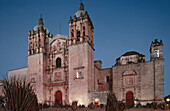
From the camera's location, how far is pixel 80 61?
20.8 metres

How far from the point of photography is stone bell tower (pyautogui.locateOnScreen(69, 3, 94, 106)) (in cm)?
1972

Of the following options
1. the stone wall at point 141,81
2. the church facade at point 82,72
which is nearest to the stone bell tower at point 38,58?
the church facade at point 82,72

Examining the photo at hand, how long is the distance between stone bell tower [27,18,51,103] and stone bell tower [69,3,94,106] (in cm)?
561

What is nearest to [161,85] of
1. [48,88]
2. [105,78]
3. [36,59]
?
[105,78]

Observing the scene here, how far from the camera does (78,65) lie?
68.1ft

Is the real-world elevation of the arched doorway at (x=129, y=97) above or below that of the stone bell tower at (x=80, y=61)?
below

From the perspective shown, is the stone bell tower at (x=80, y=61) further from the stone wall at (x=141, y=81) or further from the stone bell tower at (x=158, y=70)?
the stone bell tower at (x=158, y=70)

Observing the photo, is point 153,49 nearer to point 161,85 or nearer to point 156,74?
point 156,74

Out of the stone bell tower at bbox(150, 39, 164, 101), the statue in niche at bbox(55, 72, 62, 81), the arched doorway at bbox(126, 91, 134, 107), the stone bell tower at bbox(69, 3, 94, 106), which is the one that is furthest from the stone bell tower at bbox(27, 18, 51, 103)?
the stone bell tower at bbox(150, 39, 164, 101)

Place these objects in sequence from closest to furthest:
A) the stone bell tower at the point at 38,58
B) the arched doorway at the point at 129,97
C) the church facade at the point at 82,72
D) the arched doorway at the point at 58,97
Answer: the church facade at the point at 82,72, the arched doorway at the point at 129,97, the arched doorway at the point at 58,97, the stone bell tower at the point at 38,58

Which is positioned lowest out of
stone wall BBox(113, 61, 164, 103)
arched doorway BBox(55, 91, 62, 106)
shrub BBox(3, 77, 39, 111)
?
arched doorway BBox(55, 91, 62, 106)

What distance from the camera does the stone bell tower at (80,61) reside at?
1972cm

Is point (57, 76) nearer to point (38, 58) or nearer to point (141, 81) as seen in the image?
point (38, 58)

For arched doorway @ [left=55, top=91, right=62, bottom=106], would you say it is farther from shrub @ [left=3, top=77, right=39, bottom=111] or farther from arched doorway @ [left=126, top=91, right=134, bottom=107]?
shrub @ [left=3, top=77, right=39, bottom=111]
